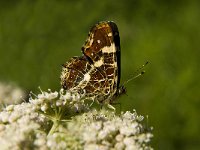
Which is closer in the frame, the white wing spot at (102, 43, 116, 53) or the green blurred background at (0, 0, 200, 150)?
the white wing spot at (102, 43, 116, 53)

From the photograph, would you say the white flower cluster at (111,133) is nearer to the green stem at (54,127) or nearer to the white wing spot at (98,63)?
the green stem at (54,127)

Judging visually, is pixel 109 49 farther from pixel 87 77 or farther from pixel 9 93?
pixel 9 93

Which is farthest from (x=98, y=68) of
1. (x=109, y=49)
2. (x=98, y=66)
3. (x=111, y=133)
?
(x=111, y=133)

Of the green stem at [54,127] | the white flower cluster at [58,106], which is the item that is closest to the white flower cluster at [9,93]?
the white flower cluster at [58,106]

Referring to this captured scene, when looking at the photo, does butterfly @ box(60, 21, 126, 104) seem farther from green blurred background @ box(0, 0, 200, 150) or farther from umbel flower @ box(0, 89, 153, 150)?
green blurred background @ box(0, 0, 200, 150)

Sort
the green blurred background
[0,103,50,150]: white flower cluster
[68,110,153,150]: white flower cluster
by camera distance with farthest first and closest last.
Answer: the green blurred background < [68,110,153,150]: white flower cluster < [0,103,50,150]: white flower cluster

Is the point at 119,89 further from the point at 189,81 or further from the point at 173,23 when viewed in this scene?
the point at 173,23

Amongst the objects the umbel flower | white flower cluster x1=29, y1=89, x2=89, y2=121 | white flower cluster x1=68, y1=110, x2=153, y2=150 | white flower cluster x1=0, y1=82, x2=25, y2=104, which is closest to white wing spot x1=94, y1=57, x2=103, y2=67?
the umbel flower

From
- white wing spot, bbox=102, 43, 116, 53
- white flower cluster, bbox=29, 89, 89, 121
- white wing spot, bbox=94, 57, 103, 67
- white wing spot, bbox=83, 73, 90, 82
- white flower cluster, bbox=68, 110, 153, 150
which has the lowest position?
white flower cluster, bbox=68, 110, 153, 150
